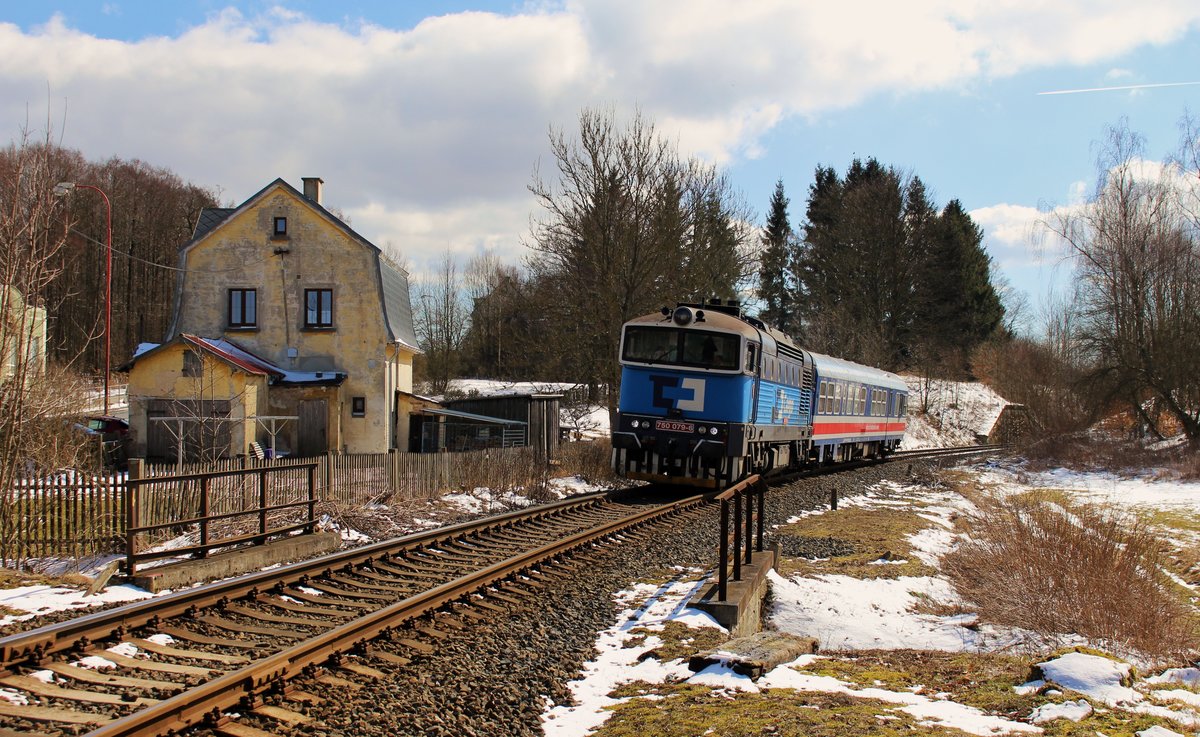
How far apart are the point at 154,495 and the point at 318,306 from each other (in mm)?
17862

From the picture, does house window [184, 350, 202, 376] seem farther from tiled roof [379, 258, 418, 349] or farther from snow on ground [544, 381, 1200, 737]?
snow on ground [544, 381, 1200, 737]

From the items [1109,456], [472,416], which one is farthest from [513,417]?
[1109,456]

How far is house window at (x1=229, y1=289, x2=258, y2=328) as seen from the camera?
94.9 ft

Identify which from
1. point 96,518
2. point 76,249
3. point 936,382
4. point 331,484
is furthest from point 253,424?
point 936,382

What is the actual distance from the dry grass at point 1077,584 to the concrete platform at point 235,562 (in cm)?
820

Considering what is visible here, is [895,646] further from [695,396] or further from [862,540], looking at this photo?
[695,396]

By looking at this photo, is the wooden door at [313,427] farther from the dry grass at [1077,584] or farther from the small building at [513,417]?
the dry grass at [1077,584]

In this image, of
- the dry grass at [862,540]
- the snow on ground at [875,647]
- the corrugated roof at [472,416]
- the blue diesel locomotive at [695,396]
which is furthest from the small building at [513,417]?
the snow on ground at [875,647]

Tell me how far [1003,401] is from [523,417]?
41994 millimetres

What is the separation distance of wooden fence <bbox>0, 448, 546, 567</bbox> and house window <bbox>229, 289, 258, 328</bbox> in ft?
44.9

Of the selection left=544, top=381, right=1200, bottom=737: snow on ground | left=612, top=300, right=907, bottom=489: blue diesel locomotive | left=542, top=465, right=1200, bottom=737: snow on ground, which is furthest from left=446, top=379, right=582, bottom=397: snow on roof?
left=542, top=465, right=1200, bottom=737: snow on ground

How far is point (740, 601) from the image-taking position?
26.8ft

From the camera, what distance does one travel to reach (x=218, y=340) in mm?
28625

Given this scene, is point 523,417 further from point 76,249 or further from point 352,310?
point 76,249
